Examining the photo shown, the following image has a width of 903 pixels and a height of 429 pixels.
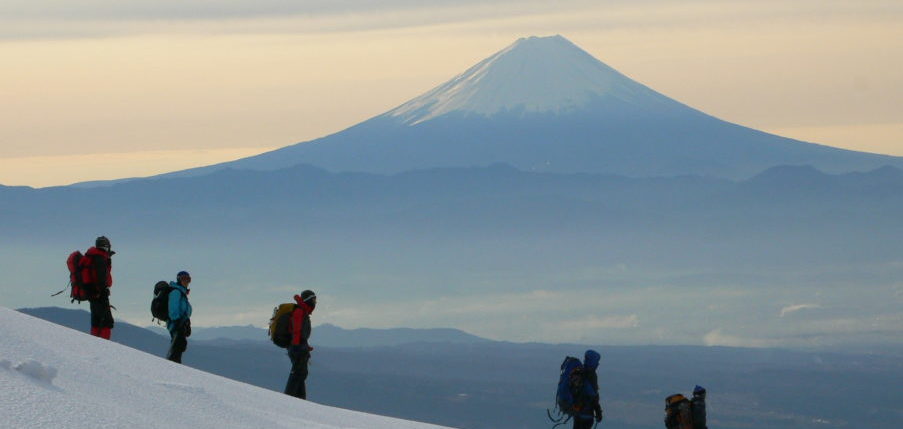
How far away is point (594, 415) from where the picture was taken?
17.0m

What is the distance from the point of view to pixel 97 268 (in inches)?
733

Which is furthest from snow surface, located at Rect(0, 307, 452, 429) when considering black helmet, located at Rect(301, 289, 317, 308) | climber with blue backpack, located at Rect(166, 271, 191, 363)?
black helmet, located at Rect(301, 289, 317, 308)

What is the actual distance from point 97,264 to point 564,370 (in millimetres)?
6089

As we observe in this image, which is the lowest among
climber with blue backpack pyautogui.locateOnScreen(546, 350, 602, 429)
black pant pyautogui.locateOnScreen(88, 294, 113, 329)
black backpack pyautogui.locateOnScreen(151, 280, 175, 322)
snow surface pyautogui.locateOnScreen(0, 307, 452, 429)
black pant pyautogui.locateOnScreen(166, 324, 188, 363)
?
snow surface pyautogui.locateOnScreen(0, 307, 452, 429)

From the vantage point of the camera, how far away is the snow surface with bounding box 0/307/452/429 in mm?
12688

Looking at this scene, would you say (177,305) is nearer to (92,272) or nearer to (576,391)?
(92,272)

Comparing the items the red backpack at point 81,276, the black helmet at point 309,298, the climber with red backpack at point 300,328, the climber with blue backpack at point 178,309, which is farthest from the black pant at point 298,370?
the red backpack at point 81,276

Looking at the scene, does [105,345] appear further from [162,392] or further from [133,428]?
[133,428]

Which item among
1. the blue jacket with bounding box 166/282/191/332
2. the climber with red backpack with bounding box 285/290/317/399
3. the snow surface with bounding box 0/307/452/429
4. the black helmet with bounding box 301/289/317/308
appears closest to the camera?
the snow surface with bounding box 0/307/452/429

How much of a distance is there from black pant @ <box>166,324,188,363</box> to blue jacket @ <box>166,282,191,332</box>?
70mm

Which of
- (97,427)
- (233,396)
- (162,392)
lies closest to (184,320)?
(233,396)

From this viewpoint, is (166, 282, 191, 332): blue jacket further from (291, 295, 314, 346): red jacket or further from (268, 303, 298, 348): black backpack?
(291, 295, 314, 346): red jacket

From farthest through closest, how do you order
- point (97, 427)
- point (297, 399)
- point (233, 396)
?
point (297, 399) → point (233, 396) → point (97, 427)

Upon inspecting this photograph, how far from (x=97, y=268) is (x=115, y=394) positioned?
15.1ft
